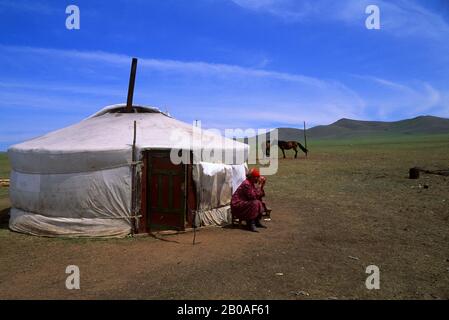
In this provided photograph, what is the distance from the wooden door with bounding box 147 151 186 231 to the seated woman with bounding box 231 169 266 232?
3.47ft

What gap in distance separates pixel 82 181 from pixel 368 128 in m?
142

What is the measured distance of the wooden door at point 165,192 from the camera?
7492 mm

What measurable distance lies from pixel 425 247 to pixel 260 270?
3.01m

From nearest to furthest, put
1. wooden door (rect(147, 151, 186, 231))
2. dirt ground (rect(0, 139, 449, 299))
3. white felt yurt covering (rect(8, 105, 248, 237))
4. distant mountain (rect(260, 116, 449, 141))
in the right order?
dirt ground (rect(0, 139, 449, 299))
white felt yurt covering (rect(8, 105, 248, 237))
wooden door (rect(147, 151, 186, 231))
distant mountain (rect(260, 116, 449, 141))

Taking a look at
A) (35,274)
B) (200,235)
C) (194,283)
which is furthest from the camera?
(200,235)

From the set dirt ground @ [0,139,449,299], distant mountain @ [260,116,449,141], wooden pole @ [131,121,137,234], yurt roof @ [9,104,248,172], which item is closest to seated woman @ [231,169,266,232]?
dirt ground @ [0,139,449,299]

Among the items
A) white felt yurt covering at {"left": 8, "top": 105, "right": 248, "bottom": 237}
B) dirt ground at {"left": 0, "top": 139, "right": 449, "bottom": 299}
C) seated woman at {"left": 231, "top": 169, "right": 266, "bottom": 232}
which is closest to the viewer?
dirt ground at {"left": 0, "top": 139, "right": 449, "bottom": 299}

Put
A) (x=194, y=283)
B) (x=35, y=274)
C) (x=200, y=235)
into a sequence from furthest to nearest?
(x=200, y=235)
(x=35, y=274)
(x=194, y=283)

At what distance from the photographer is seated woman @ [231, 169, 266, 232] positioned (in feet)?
25.1

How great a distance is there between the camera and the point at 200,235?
7.36 m

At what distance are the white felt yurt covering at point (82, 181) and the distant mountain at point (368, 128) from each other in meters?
119

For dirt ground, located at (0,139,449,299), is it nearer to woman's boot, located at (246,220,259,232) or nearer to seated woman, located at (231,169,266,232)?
woman's boot, located at (246,220,259,232)
